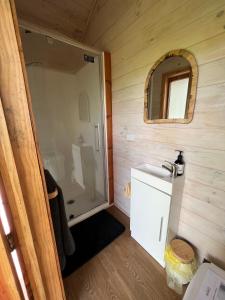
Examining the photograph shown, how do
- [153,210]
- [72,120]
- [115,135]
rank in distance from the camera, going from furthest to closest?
[72,120]
[115,135]
[153,210]

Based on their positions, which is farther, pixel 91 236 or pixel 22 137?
pixel 91 236

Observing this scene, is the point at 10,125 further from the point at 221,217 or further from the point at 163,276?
the point at 163,276

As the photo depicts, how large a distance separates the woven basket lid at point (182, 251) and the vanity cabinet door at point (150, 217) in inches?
3.8

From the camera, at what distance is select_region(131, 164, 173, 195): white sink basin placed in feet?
3.50

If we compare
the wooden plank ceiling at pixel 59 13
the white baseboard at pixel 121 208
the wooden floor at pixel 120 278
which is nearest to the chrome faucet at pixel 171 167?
the wooden floor at pixel 120 278

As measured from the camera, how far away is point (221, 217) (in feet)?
3.18

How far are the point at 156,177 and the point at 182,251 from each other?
59cm

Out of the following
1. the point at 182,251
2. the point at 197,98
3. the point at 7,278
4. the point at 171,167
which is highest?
the point at 197,98

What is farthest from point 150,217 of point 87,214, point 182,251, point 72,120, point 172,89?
point 72,120

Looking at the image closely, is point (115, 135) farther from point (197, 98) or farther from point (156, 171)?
point (197, 98)

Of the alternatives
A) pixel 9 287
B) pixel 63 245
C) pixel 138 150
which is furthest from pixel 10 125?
pixel 138 150

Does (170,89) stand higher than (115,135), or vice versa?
(170,89)

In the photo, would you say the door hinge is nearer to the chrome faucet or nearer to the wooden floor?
the wooden floor

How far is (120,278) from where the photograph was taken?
1157mm
